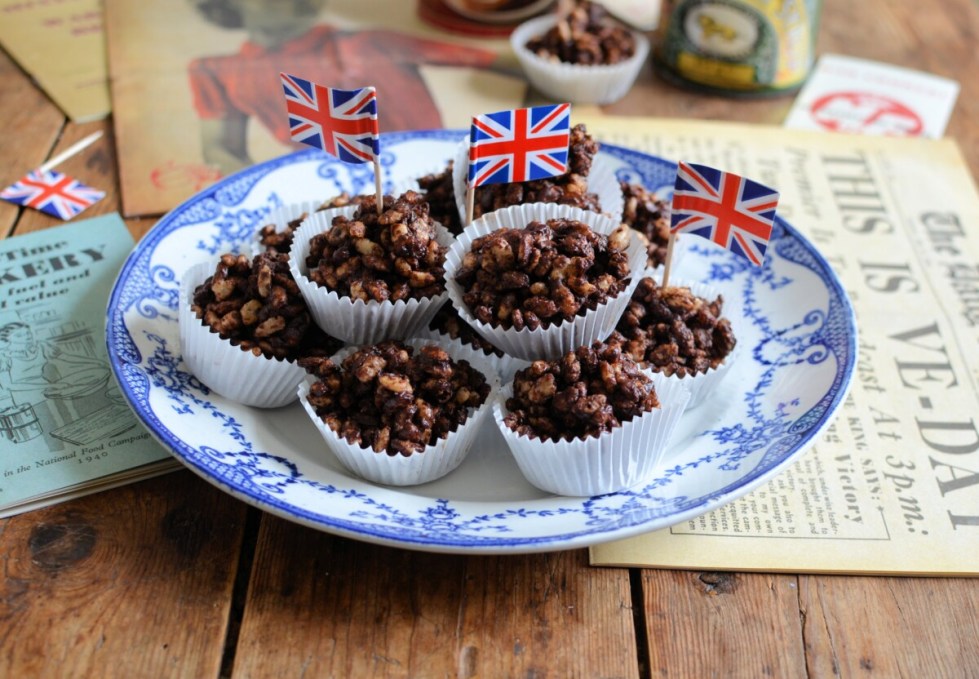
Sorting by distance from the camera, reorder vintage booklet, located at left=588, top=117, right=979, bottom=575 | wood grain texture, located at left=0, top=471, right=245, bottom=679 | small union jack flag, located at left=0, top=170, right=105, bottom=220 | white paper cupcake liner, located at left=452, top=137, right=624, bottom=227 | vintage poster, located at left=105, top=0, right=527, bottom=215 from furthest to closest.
A: vintage poster, located at left=105, top=0, right=527, bottom=215, small union jack flag, located at left=0, top=170, right=105, bottom=220, white paper cupcake liner, located at left=452, top=137, right=624, bottom=227, vintage booklet, located at left=588, top=117, right=979, bottom=575, wood grain texture, located at left=0, top=471, right=245, bottom=679

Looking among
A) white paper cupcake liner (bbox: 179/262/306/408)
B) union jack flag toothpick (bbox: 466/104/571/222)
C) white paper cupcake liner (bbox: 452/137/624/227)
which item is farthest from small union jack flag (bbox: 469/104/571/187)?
white paper cupcake liner (bbox: 179/262/306/408)

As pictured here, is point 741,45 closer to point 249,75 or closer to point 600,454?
point 249,75

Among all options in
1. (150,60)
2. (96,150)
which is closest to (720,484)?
(96,150)

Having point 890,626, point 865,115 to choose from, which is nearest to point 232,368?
point 890,626

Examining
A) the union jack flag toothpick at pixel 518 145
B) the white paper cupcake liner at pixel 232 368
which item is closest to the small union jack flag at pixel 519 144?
the union jack flag toothpick at pixel 518 145

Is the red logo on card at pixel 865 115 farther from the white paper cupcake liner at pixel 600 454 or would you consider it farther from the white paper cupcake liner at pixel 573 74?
the white paper cupcake liner at pixel 600 454

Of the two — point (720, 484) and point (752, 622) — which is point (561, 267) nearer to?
point (720, 484)

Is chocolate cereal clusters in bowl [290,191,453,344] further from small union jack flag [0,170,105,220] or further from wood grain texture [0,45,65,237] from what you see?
wood grain texture [0,45,65,237]
